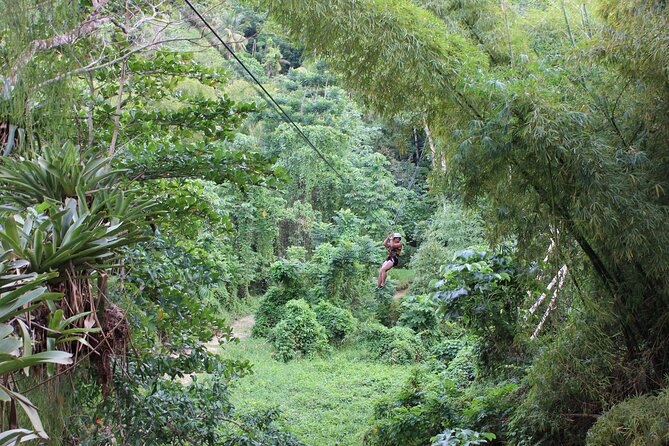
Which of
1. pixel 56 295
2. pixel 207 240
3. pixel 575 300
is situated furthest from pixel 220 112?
pixel 207 240

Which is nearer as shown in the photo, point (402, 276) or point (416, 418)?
point (416, 418)

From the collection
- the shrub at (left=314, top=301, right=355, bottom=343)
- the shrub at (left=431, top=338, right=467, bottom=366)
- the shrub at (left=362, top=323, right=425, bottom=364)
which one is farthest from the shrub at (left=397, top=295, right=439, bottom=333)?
the shrub at (left=431, top=338, right=467, bottom=366)

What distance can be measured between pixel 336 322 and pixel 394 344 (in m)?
1.40

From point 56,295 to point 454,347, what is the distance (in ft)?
22.8

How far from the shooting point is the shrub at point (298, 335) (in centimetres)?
943

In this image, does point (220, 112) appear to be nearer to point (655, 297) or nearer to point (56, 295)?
point (56, 295)

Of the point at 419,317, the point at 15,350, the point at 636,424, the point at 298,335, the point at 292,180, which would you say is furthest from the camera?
the point at 419,317

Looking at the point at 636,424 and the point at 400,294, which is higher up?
the point at 636,424

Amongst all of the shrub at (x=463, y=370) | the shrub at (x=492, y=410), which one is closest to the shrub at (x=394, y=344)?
the shrub at (x=463, y=370)

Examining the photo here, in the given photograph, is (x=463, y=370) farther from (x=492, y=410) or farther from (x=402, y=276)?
(x=402, y=276)

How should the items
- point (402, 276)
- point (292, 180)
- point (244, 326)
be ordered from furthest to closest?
point (402, 276) < point (244, 326) < point (292, 180)

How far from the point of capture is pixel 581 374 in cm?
339

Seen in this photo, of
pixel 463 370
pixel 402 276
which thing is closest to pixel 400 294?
pixel 402 276

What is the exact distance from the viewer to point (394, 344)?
9.20 metres
